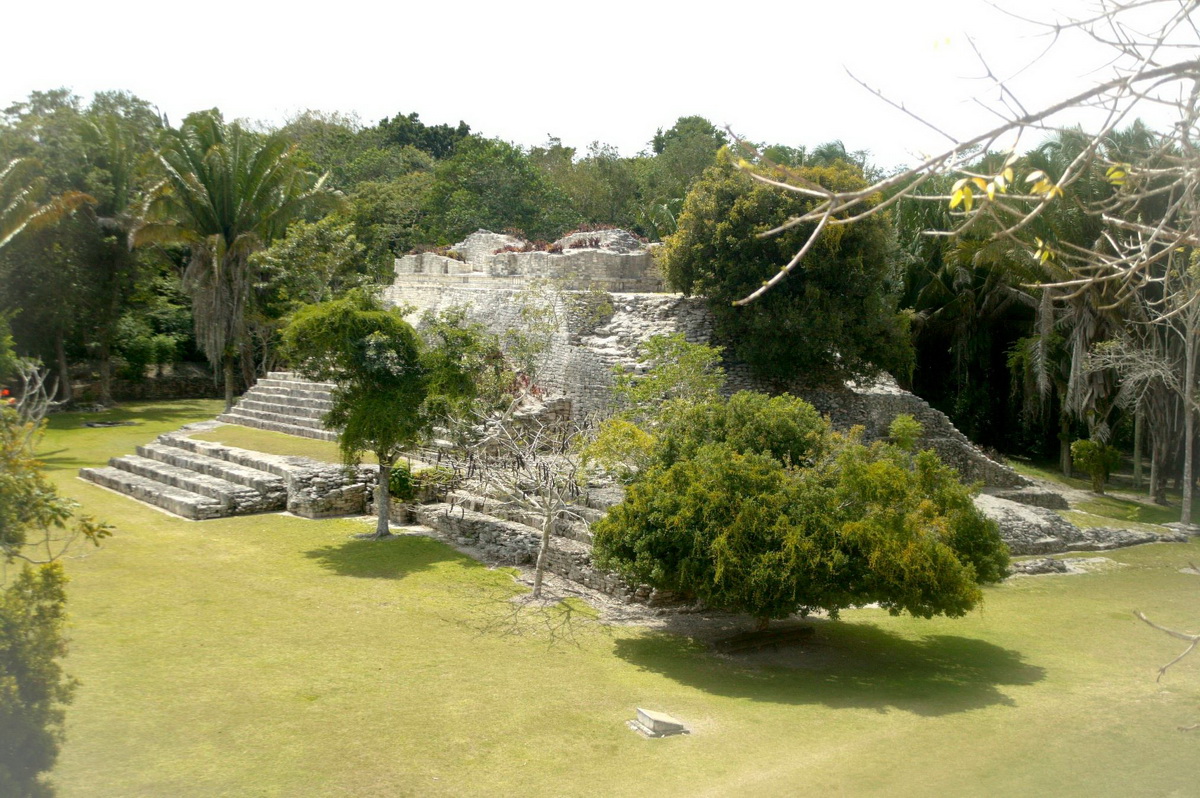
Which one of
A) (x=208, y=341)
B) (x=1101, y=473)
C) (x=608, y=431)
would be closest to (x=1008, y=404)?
(x=1101, y=473)

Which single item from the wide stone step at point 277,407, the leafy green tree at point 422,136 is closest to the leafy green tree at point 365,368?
the wide stone step at point 277,407

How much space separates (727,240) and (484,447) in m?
6.13

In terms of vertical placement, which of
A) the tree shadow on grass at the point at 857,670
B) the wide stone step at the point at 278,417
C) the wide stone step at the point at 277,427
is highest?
the wide stone step at the point at 278,417

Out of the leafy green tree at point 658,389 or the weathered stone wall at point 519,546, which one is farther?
the weathered stone wall at point 519,546

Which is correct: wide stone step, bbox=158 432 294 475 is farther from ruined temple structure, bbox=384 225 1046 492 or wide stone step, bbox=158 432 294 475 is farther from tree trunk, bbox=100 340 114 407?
tree trunk, bbox=100 340 114 407

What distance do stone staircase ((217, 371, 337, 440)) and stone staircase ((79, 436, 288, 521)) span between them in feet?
8.59

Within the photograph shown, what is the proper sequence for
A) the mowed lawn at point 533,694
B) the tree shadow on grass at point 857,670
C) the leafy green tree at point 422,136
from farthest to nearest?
the leafy green tree at point 422,136, the tree shadow on grass at point 857,670, the mowed lawn at point 533,694

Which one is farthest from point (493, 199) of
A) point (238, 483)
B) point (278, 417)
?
point (238, 483)

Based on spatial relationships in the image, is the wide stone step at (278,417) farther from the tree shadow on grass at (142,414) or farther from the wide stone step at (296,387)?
the tree shadow on grass at (142,414)

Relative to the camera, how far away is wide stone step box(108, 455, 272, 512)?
49.1 ft

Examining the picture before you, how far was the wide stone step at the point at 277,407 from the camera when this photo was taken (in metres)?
21.0

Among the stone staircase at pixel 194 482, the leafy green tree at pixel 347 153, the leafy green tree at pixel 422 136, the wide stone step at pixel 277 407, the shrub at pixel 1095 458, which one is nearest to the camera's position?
the stone staircase at pixel 194 482

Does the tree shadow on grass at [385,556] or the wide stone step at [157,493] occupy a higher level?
the wide stone step at [157,493]

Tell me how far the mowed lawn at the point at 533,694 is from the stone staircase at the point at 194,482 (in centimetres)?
165
